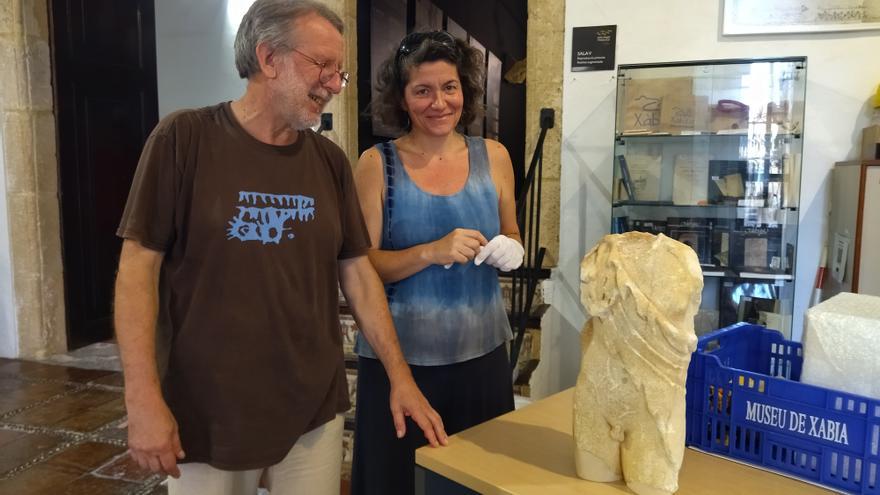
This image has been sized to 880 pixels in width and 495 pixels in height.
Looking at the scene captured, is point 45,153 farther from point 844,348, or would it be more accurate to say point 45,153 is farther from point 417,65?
point 844,348

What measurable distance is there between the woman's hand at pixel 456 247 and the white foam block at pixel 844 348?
71 cm

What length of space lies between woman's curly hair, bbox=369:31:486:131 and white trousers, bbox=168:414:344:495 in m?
0.83

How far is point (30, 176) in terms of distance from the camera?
4609 mm

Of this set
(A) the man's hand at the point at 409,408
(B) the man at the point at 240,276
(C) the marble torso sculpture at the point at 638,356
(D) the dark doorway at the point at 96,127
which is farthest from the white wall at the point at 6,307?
(C) the marble torso sculpture at the point at 638,356

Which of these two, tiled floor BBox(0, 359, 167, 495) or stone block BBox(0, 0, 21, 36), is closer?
tiled floor BBox(0, 359, 167, 495)

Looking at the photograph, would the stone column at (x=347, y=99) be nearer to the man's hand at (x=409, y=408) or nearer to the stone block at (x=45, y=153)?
the stone block at (x=45, y=153)

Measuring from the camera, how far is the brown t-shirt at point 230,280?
1272 mm

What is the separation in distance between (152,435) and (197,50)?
5.65 metres

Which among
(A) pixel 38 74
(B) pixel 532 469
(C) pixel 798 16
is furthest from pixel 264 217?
(A) pixel 38 74

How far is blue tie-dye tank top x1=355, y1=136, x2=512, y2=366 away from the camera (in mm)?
1664

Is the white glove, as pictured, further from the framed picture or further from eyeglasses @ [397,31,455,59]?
the framed picture

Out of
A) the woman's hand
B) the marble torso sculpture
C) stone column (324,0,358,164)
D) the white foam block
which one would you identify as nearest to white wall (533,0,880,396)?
stone column (324,0,358,164)

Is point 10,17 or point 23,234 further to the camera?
point 23,234

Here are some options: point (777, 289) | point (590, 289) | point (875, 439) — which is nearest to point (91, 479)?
point (590, 289)
